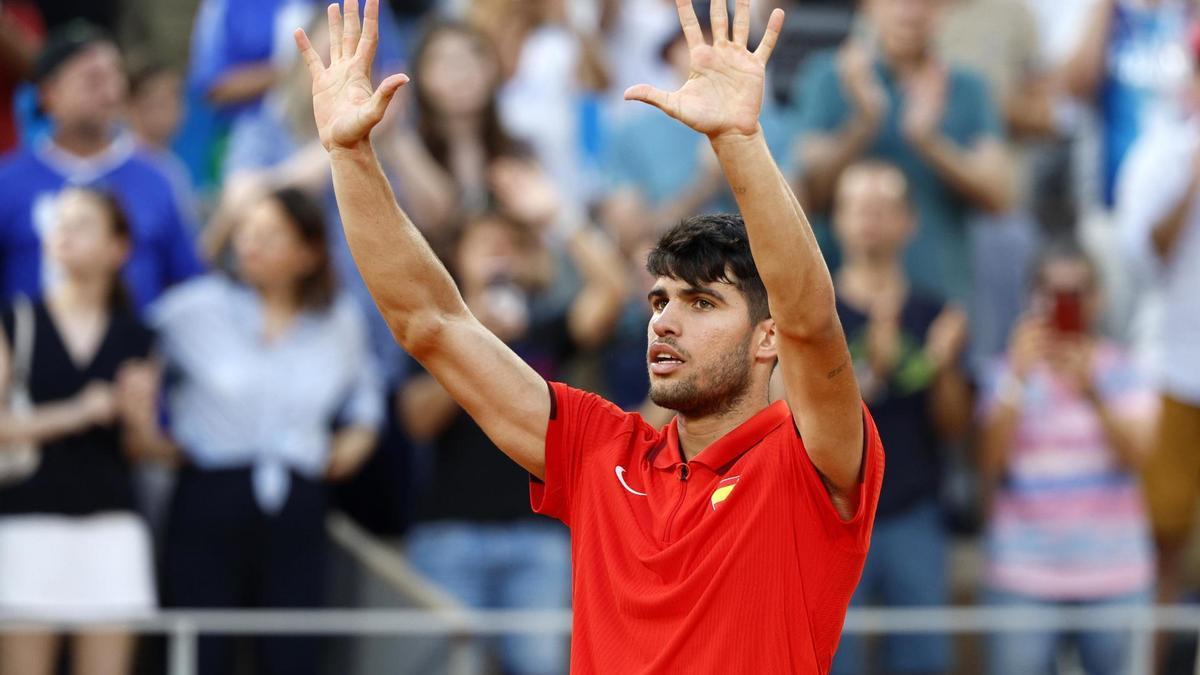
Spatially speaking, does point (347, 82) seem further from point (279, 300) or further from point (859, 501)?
point (279, 300)

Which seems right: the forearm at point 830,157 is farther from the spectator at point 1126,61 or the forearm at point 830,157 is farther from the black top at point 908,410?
the spectator at point 1126,61

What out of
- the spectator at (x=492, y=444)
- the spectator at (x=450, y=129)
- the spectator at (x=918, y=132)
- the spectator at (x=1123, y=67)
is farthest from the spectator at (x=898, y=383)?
the spectator at (x=1123, y=67)

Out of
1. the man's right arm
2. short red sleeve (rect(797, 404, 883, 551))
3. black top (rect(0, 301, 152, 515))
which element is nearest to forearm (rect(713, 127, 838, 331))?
short red sleeve (rect(797, 404, 883, 551))

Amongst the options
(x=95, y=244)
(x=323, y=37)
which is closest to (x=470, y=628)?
(x=95, y=244)

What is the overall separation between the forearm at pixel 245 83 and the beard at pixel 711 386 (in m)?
4.99

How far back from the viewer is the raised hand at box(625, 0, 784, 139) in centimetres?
356

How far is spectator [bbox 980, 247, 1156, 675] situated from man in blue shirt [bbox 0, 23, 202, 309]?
143 inches

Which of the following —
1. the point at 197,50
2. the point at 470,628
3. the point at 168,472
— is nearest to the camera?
the point at 470,628

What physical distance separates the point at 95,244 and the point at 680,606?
4.17 meters

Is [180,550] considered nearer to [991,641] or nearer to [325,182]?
[325,182]

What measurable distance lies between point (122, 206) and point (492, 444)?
179cm

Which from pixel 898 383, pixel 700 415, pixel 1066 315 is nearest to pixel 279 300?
pixel 898 383

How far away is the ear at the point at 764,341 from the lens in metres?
3.97

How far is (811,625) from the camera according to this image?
3.81 metres
